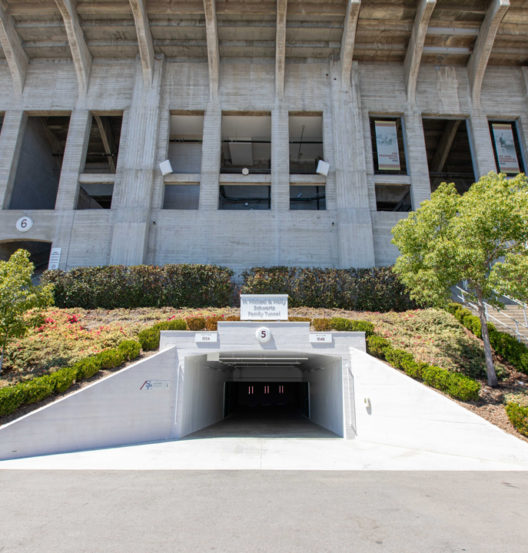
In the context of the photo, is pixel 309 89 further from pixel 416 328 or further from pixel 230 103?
pixel 416 328

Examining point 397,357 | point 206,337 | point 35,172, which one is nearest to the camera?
point 397,357

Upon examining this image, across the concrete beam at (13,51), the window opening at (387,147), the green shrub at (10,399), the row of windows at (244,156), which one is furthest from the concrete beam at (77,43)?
the green shrub at (10,399)

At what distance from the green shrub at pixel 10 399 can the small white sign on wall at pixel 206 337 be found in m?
4.79

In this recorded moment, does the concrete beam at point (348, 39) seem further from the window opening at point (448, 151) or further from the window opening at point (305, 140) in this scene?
the window opening at point (448, 151)

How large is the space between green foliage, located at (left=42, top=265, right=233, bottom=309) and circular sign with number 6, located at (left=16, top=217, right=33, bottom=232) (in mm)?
5156

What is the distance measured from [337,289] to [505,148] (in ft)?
48.6

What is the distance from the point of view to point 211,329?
12.0 meters

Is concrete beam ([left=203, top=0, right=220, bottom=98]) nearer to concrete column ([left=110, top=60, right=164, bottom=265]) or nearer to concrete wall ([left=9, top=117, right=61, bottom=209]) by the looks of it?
concrete column ([left=110, top=60, right=164, bottom=265])

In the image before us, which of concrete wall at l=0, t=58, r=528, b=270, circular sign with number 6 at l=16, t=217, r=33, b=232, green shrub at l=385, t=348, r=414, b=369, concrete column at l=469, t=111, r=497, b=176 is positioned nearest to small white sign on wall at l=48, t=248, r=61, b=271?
concrete wall at l=0, t=58, r=528, b=270

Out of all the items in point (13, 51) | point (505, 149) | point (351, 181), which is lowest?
point (351, 181)

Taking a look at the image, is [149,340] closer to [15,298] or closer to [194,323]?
[194,323]

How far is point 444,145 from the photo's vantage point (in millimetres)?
26031

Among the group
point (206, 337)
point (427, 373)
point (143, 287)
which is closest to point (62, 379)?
point (206, 337)
